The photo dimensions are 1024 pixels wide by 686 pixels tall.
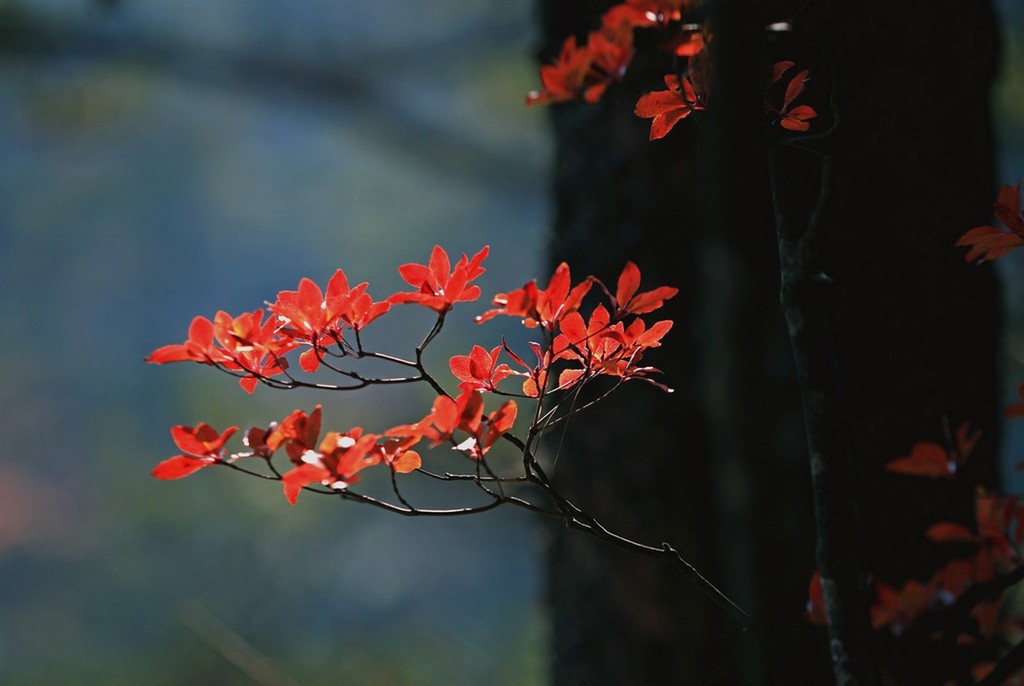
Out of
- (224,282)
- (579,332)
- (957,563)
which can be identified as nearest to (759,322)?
(579,332)

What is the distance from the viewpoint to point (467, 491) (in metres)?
3.84

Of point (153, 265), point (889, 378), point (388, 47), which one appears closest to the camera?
point (889, 378)

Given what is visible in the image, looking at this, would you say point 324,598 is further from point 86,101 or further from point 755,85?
point 755,85

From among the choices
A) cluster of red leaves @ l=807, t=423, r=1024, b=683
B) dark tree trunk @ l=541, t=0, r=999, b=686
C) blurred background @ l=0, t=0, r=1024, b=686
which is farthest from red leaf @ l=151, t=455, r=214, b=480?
blurred background @ l=0, t=0, r=1024, b=686

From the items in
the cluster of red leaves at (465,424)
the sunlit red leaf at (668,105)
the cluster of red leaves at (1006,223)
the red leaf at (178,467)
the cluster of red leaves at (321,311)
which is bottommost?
the red leaf at (178,467)

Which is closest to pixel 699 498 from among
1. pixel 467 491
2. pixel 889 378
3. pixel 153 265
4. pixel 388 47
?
pixel 889 378

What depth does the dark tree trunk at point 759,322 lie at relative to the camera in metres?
0.40

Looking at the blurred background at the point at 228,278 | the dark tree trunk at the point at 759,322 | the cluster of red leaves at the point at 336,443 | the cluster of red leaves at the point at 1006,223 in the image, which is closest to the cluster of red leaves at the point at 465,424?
the cluster of red leaves at the point at 336,443

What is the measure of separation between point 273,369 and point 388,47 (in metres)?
3.93

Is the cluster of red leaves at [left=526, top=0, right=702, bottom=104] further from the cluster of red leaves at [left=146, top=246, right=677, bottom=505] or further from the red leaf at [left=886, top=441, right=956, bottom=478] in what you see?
the red leaf at [left=886, top=441, right=956, bottom=478]

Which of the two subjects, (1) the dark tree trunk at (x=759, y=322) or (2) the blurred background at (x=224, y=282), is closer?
(1) the dark tree trunk at (x=759, y=322)

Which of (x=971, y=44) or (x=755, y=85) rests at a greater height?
(x=971, y=44)

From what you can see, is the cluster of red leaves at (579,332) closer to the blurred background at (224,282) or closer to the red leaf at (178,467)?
the red leaf at (178,467)

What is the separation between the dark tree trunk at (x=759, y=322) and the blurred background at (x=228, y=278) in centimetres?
111
